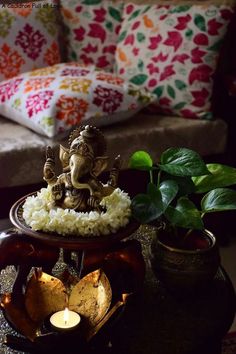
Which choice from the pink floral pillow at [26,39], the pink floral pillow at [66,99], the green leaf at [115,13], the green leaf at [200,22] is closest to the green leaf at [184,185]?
the pink floral pillow at [66,99]

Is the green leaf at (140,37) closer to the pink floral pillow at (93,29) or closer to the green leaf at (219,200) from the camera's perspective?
the pink floral pillow at (93,29)

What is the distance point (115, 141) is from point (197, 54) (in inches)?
19.1

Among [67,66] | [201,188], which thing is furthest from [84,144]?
[67,66]

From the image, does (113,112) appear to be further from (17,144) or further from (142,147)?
(17,144)

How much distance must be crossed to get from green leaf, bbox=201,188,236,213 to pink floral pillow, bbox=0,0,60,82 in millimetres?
1275

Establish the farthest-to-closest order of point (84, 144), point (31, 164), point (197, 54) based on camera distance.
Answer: point (197, 54)
point (31, 164)
point (84, 144)

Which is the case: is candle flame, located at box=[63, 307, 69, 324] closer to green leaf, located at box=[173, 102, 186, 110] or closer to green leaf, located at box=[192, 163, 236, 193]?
green leaf, located at box=[192, 163, 236, 193]

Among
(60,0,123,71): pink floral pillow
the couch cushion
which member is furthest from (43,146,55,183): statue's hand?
(60,0,123,71): pink floral pillow

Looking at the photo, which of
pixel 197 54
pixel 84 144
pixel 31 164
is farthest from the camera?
pixel 197 54

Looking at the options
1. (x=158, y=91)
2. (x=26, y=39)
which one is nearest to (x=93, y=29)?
(x=26, y=39)

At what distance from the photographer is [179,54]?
2037 mm

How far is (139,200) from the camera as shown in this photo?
3.46 ft

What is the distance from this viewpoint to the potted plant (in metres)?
1.04

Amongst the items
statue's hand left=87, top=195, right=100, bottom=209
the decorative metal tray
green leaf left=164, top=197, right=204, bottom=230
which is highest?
statue's hand left=87, top=195, right=100, bottom=209
